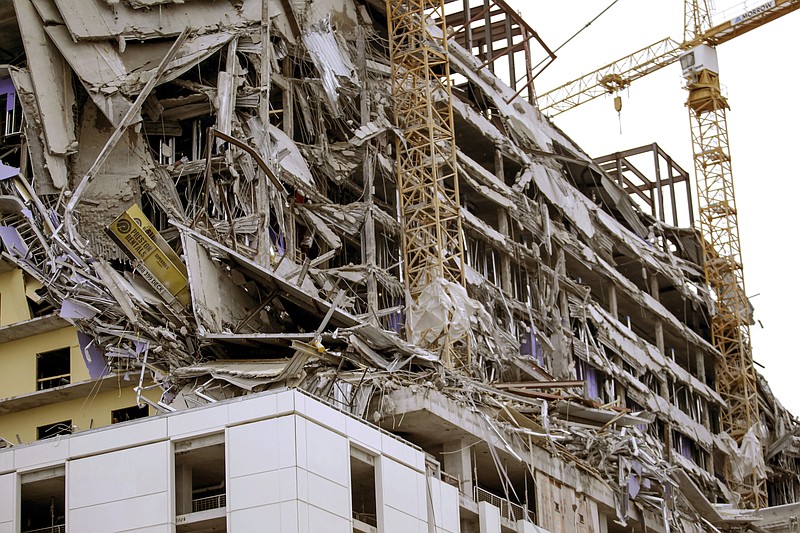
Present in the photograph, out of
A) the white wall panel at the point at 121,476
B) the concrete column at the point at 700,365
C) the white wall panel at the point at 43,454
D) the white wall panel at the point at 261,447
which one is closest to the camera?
the white wall panel at the point at 261,447

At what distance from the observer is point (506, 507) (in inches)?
2039

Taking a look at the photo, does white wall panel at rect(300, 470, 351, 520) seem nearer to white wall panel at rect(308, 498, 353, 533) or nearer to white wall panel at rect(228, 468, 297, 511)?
white wall panel at rect(308, 498, 353, 533)

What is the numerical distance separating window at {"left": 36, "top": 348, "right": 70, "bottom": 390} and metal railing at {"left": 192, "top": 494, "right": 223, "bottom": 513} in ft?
28.5

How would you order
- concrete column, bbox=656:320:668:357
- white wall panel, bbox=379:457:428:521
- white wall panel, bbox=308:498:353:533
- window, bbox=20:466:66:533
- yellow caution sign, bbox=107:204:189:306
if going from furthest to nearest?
concrete column, bbox=656:320:668:357 < yellow caution sign, bbox=107:204:189:306 < white wall panel, bbox=379:457:428:521 < window, bbox=20:466:66:533 < white wall panel, bbox=308:498:353:533

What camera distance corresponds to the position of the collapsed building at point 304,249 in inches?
1937

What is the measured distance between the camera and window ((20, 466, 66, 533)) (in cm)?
4334

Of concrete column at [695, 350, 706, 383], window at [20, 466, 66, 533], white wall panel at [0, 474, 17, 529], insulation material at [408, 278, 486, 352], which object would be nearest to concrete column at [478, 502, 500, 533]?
insulation material at [408, 278, 486, 352]

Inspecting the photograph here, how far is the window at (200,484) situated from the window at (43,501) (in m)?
3.26

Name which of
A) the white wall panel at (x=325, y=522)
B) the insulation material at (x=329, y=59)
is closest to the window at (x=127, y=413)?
the white wall panel at (x=325, y=522)

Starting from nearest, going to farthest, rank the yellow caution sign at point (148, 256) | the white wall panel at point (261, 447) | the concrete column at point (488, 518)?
the white wall panel at point (261, 447) → the concrete column at point (488, 518) → the yellow caution sign at point (148, 256)

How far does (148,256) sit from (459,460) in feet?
37.5

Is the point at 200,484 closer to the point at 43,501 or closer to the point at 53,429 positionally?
the point at 43,501

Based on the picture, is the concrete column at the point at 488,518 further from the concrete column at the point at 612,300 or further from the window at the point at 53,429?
the concrete column at the point at 612,300

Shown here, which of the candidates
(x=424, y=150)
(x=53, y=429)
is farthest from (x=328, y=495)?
(x=424, y=150)
